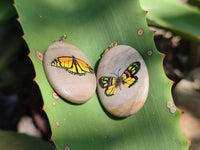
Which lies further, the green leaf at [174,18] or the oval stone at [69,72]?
the green leaf at [174,18]

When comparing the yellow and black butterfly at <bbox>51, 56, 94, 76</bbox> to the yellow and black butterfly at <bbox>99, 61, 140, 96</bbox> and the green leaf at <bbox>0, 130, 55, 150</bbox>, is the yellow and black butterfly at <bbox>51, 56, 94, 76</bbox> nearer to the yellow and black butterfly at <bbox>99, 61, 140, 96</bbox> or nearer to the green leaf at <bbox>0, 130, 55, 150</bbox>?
the yellow and black butterfly at <bbox>99, 61, 140, 96</bbox>

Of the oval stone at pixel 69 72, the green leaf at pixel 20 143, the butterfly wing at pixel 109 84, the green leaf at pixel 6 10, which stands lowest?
the green leaf at pixel 20 143

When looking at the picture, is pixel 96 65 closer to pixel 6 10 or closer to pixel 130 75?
pixel 130 75

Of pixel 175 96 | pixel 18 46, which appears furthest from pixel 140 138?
pixel 18 46

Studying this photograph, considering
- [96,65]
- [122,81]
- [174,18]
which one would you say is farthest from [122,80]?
[174,18]

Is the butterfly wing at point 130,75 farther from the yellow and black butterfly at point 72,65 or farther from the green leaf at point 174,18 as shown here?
the green leaf at point 174,18

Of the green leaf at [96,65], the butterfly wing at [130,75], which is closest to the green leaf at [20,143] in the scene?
the green leaf at [96,65]

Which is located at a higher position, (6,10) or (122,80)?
(6,10)
